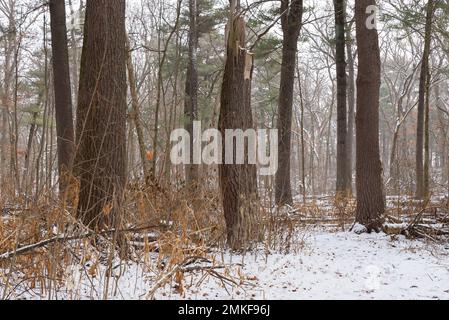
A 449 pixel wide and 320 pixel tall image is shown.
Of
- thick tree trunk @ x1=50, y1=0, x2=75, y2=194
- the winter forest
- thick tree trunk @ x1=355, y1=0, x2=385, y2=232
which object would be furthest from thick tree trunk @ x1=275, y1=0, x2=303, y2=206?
thick tree trunk @ x1=50, y1=0, x2=75, y2=194

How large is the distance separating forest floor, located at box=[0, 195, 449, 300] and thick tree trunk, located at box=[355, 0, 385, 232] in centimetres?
68

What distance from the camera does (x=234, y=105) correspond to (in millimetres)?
4941

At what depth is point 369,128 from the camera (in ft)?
21.7

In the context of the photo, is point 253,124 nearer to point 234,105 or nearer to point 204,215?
point 234,105

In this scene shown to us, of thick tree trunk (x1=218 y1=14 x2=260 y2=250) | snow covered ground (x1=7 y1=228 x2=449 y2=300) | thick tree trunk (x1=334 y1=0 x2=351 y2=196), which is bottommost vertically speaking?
snow covered ground (x1=7 y1=228 x2=449 y2=300)

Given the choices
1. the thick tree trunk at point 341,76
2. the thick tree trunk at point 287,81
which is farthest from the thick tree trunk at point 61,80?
the thick tree trunk at point 341,76

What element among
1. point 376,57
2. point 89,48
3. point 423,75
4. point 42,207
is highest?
point 423,75

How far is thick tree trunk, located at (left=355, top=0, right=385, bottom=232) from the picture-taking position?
21.5 feet

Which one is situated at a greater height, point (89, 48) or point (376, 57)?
point (376, 57)

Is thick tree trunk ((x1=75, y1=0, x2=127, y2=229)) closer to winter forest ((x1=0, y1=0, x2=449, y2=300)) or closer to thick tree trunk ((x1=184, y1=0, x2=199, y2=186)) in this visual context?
winter forest ((x1=0, y1=0, x2=449, y2=300))

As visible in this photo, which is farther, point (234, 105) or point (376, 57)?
point (376, 57)

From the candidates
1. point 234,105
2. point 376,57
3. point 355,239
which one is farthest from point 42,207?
point 376,57

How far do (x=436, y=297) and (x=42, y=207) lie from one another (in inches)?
120
